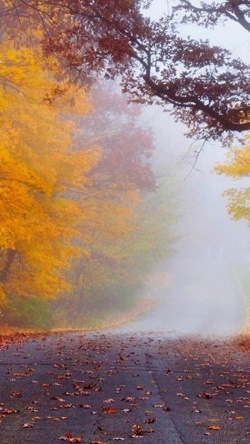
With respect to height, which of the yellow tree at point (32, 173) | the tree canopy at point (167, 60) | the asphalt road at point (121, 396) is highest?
the yellow tree at point (32, 173)

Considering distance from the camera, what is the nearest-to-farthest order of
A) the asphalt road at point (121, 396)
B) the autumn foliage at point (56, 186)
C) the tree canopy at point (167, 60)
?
the asphalt road at point (121, 396)
the tree canopy at point (167, 60)
the autumn foliage at point (56, 186)

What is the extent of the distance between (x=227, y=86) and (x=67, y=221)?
10.2 m

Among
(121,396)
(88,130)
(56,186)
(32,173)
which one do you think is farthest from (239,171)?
(88,130)

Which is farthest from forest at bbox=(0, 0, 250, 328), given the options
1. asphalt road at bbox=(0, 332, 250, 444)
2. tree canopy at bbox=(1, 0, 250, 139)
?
asphalt road at bbox=(0, 332, 250, 444)

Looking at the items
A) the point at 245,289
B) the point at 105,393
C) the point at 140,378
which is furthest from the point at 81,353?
the point at 245,289

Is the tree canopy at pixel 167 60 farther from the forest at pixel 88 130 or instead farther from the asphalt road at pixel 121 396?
the asphalt road at pixel 121 396

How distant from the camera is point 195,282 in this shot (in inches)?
2307

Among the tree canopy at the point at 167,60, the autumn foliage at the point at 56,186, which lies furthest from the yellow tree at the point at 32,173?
the tree canopy at the point at 167,60

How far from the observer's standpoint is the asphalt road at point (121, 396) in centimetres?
607

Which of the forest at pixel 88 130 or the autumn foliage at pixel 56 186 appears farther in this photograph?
the autumn foliage at pixel 56 186

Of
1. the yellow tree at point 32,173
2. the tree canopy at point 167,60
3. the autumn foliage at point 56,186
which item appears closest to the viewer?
the tree canopy at point 167,60

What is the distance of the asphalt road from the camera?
6.07 metres

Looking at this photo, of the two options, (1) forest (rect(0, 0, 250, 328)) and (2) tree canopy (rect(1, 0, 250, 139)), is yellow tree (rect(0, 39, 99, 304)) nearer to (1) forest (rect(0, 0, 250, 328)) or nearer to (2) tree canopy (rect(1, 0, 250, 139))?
(1) forest (rect(0, 0, 250, 328))

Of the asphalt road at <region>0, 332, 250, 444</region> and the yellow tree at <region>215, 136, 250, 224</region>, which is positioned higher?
the yellow tree at <region>215, 136, 250, 224</region>
